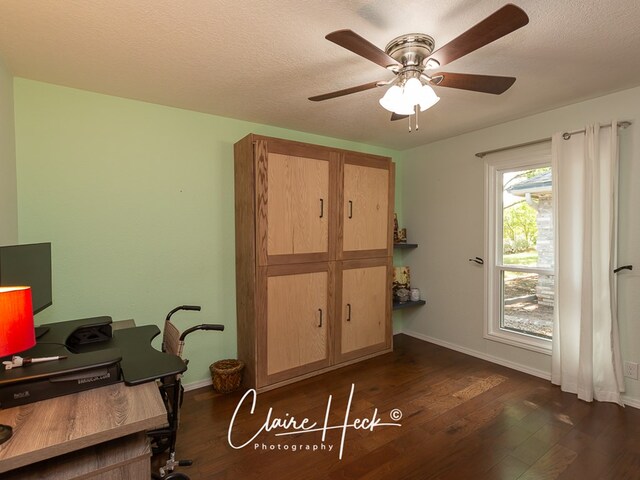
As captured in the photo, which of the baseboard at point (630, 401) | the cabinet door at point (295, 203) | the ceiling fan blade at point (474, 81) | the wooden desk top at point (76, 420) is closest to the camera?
the wooden desk top at point (76, 420)

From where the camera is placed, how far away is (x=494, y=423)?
226cm

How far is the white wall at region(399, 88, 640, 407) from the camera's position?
2428 mm

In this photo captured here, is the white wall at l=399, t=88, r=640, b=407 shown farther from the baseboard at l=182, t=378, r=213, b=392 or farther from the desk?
the desk

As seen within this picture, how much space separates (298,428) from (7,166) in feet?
8.05

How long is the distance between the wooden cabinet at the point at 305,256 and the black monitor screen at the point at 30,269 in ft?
4.23

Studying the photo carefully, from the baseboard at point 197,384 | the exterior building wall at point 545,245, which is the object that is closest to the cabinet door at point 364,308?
the baseboard at point 197,384

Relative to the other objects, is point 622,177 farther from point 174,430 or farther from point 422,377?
point 174,430

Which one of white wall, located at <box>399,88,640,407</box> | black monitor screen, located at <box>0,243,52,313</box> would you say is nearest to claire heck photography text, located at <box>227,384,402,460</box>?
black monitor screen, located at <box>0,243,52,313</box>

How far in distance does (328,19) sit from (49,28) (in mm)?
1379

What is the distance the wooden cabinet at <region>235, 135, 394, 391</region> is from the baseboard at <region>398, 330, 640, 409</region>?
2.68 feet

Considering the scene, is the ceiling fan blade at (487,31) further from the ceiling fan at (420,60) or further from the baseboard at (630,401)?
the baseboard at (630,401)

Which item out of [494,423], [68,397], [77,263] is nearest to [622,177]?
[494,423]

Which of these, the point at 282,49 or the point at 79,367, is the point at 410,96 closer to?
the point at 282,49

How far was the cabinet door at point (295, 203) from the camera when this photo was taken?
2672 mm
